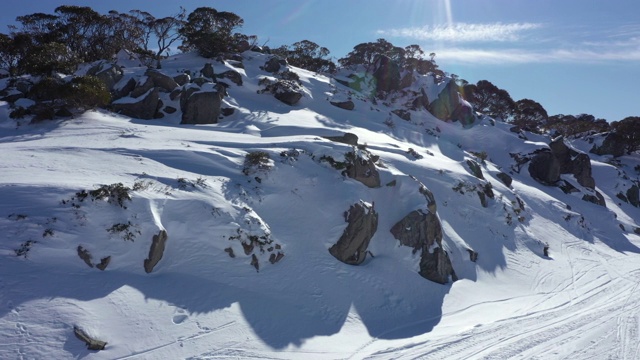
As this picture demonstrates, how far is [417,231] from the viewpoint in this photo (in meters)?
12.5

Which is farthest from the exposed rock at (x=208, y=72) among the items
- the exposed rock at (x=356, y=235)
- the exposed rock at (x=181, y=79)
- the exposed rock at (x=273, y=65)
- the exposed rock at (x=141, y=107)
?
the exposed rock at (x=356, y=235)

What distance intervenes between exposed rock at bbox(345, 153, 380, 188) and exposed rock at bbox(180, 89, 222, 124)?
10.1 m

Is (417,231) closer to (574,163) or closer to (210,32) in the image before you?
(574,163)

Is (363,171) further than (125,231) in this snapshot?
Yes

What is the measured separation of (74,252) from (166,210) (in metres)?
2.27

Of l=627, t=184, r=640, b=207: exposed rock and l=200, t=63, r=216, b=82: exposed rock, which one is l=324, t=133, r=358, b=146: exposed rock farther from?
l=627, t=184, r=640, b=207: exposed rock

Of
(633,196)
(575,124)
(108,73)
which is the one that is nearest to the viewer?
(108,73)

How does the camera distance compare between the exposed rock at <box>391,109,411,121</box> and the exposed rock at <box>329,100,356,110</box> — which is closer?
the exposed rock at <box>329,100,356,110</box>

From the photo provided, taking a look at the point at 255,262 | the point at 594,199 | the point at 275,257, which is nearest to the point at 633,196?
the point at 594,199

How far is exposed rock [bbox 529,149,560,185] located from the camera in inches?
1089

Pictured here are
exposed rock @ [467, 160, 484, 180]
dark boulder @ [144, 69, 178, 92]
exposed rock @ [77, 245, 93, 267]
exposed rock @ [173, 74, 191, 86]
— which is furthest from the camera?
exposed rock @ [173, 74, 191, 86]

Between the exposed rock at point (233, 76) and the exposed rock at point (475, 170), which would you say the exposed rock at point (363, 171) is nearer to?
the exposed rock at point (475, 170)

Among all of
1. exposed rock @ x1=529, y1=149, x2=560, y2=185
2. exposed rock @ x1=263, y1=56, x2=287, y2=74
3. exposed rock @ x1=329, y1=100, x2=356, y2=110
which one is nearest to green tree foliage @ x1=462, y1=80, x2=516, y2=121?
exposed rock @ x1=529, y1=149, x2=560, y2=185

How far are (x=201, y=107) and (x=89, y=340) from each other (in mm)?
15633
